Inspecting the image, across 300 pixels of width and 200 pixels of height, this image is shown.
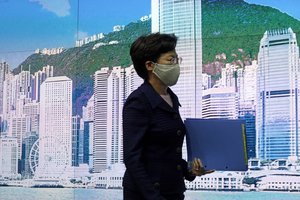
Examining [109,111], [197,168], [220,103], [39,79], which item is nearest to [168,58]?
[197,168]

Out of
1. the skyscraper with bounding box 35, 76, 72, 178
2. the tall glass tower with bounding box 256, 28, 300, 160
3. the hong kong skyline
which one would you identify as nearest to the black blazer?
the tall glass tower with bounding box 256, 28, 300, 160

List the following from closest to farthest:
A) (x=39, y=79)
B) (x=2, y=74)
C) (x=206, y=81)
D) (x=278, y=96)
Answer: (x=278, y=96) < (x=206, y=81) < (x=39, y=79) < (x=2, y=74)

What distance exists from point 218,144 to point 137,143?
33 centimetres

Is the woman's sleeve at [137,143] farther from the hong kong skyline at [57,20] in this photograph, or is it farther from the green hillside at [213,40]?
the hong kong skyline at [57,20]

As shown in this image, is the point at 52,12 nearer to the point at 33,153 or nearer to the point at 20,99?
the point at 20,99

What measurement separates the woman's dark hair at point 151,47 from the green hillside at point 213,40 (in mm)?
1660

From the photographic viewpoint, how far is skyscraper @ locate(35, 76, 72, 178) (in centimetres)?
320

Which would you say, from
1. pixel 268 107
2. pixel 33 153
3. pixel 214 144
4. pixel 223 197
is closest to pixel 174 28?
pixel 268 107

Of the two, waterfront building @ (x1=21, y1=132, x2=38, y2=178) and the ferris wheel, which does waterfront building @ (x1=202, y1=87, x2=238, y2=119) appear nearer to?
the ferris wheel

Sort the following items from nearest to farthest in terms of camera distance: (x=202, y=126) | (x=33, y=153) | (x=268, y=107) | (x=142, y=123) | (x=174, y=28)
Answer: (x=142, y=123) < (x=202, y=126) < (x=268, y=107) < (x=174, y=28) < (x=33, y=153)

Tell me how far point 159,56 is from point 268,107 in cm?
166

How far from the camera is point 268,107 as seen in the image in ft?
9.14

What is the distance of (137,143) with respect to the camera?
3.91 ft

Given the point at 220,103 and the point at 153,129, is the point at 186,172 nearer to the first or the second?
the point at 153,129
